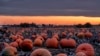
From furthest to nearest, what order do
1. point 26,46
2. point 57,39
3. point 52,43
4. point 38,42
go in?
point 57,39 → point 38,42 → point 52,43 → point 26,46

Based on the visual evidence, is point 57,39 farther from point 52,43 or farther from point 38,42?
point 52,43

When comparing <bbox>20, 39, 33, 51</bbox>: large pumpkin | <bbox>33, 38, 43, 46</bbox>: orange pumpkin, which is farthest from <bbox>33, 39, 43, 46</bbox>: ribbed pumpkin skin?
<bbox>20, 39, 33, 51</bbox>: large pumpkin

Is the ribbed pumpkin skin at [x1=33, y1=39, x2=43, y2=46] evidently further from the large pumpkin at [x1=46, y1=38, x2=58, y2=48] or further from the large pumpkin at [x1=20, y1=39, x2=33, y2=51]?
the large pumpkin at [x1=20, y1=39, x2=33, y2=51]

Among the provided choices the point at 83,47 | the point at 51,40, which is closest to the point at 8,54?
the point at 83,47

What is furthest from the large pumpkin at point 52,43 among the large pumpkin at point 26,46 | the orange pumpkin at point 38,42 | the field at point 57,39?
the large pumpkin at point 26,46

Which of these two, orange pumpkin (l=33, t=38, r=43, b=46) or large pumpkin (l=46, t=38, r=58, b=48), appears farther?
orange pumpkin (l=33, t=38, r=43, b=46)

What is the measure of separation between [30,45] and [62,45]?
3.44m

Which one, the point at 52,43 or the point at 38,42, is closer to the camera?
the point at 52,43

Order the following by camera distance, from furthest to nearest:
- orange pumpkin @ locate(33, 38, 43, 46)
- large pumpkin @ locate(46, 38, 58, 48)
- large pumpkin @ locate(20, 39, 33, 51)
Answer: orange pumpkin @ locate(33, 38, 43, 46), large pumpkin @ locate(46, 38, 58, 48), large pumpkin @ locate(20, 39, 33, 51)

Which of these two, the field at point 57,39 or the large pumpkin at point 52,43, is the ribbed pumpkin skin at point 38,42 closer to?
the field at point 57,39

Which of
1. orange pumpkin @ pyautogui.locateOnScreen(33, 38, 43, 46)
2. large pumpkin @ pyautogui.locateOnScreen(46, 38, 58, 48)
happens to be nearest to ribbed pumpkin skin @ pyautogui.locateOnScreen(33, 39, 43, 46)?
orange pumpkin @ pyautogui.locateOnScreen(33, 38, 43, 46)

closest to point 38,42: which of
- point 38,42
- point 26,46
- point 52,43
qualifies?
point 38,42

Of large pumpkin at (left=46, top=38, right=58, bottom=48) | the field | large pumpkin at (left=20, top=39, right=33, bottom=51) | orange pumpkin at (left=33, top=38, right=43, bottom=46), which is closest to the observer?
the field

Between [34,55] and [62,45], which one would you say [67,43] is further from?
[34,55]
